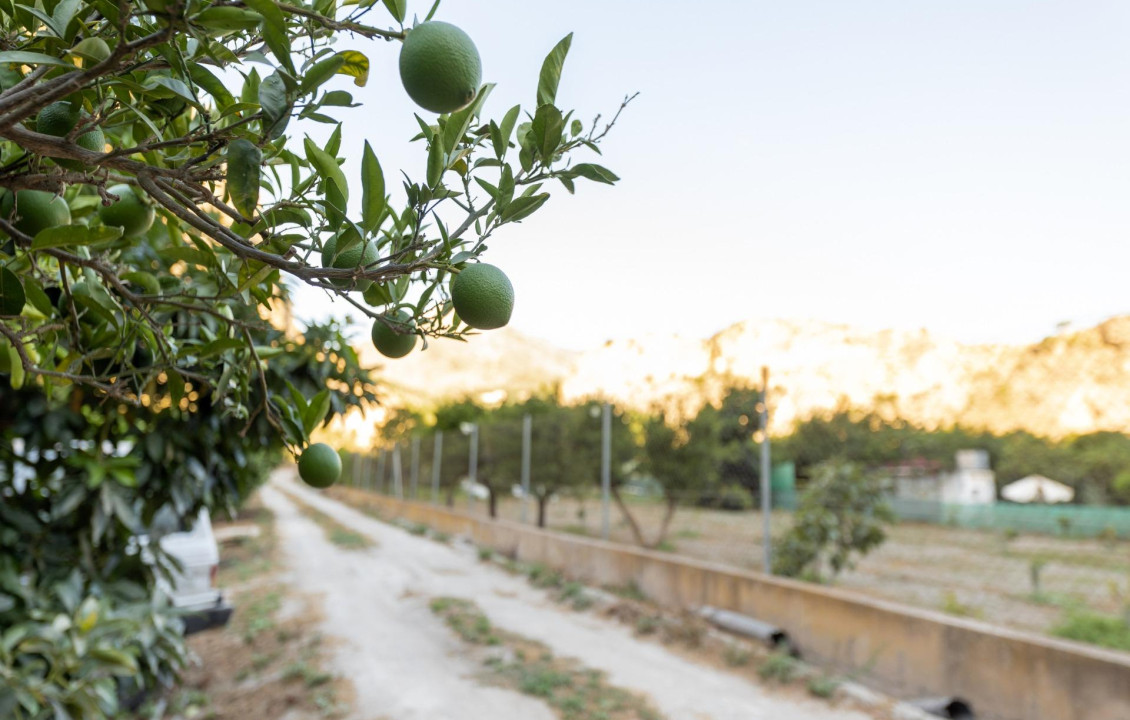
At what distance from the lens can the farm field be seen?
27.5 ft

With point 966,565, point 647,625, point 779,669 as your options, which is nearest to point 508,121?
point 779,669

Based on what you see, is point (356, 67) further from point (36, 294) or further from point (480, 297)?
point (36, 294)

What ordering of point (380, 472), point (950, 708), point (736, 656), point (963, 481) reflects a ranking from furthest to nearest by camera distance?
1. point (963, 481)
2. point (380, 472)
3. point (736, 656)
4. point (950, 708)

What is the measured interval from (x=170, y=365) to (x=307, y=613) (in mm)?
6744

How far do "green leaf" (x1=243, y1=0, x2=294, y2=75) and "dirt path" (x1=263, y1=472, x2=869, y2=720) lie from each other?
4.27 meters

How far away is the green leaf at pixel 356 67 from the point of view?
0.89 meters

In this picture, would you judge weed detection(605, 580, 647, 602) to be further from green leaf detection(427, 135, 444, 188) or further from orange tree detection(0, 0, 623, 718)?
green leaf detection(427, 135, 444, 188)

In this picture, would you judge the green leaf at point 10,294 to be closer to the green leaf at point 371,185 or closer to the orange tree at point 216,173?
the orange tree at point 216,173

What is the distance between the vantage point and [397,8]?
0.76m

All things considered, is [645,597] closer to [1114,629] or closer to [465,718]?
[465,718]

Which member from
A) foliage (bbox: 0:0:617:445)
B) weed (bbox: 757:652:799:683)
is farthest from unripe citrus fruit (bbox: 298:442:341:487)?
weed (bbox: 757:652:799:683)

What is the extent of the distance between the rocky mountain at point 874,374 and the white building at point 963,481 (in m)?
1.58

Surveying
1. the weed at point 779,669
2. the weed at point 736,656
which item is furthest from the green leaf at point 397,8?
the weed at point 736,656

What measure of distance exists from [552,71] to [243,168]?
341 millimetres
